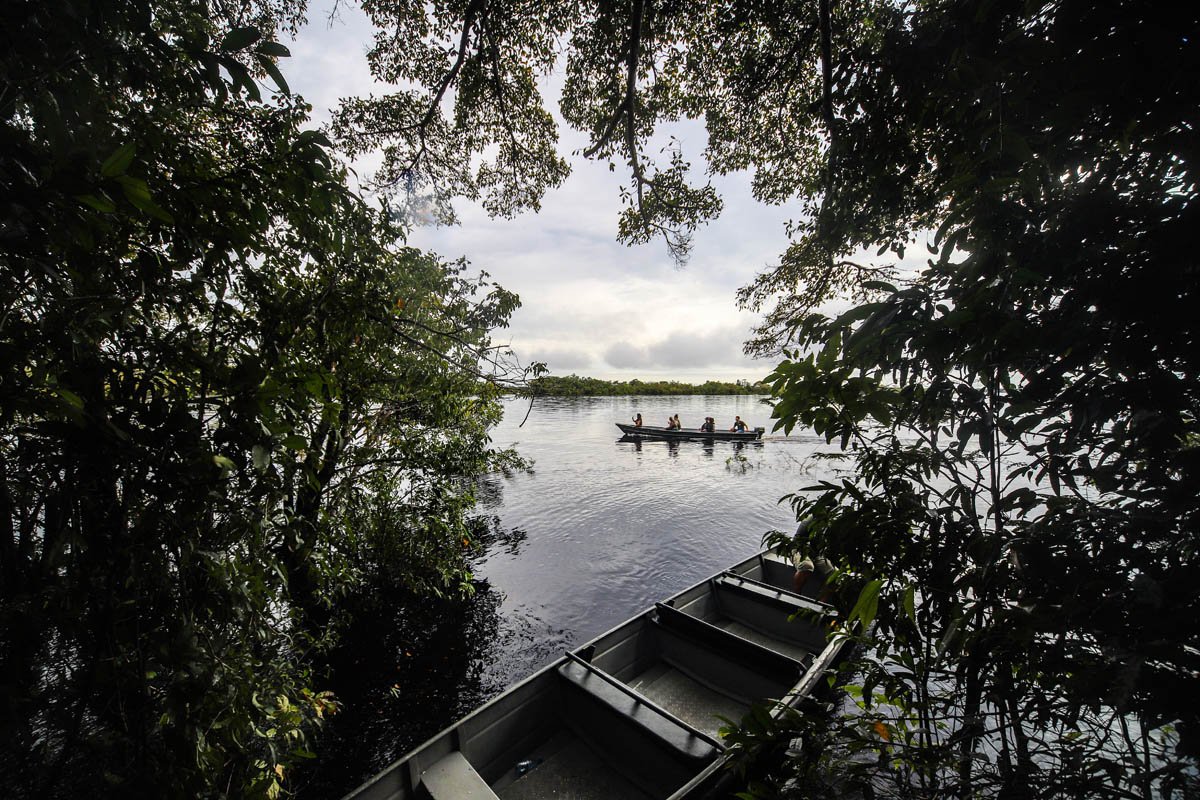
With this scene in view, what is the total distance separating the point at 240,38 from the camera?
4.60ft

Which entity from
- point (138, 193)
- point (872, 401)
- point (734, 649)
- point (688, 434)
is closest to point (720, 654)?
point (734, 649)

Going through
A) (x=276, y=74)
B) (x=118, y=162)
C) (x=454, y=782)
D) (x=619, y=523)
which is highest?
(x=276, y=74)

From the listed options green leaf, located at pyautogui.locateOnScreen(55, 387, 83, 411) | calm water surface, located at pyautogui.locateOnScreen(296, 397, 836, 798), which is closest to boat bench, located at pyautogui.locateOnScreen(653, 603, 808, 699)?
calm water surface, located at pyautogui.locateOnScreen(296, 397, 836, 798)

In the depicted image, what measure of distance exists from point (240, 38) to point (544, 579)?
1262 cm

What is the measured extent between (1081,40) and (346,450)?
7965mm

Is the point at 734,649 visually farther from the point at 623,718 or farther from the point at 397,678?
the point at 397,678

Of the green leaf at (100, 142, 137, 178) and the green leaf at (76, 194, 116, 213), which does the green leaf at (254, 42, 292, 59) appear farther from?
the green leaf at (76, 194, 116, 213)

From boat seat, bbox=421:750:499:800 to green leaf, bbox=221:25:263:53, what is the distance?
555 cm

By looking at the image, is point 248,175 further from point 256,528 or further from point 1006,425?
point 1006,425

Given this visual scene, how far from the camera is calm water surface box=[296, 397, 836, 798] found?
23.3 feet

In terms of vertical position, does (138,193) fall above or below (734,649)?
above

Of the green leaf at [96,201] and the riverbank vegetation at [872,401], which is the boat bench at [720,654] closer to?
the riverbank vegetation at [872,401]

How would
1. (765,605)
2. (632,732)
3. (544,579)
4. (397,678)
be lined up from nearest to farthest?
(632,732) → (397,678) → (765,605) → (544,579)

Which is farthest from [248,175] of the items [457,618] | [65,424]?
[457,618]
